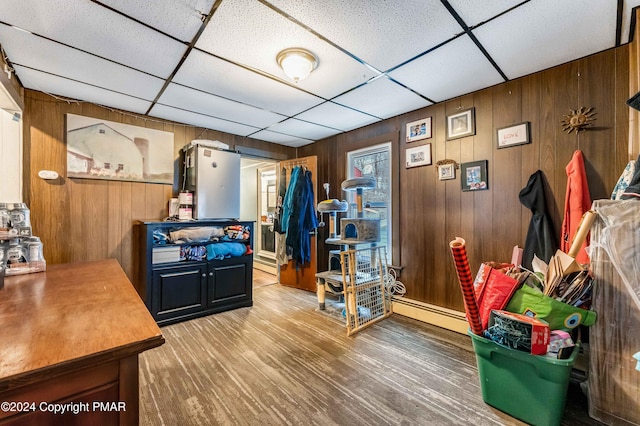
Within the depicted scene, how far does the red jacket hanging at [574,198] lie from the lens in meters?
1.99

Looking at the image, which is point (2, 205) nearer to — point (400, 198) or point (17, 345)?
point (17, 345)

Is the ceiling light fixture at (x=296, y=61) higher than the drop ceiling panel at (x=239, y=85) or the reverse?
the reverse

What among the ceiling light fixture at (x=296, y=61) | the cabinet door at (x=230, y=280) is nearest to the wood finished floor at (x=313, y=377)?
the cabinet door at (x=230, y=280)

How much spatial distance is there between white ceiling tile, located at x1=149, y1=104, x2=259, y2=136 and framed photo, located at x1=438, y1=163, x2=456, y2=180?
2.43 metres

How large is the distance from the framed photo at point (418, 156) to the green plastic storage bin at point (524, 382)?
1.91 metres

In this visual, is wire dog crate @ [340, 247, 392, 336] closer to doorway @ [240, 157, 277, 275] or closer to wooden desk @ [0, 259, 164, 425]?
wooden desk @ [0, 259, 164, 425]

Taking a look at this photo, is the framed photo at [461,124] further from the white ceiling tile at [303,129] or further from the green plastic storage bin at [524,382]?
the green plastic storage bin at [524,382]

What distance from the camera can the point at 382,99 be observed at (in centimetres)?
282

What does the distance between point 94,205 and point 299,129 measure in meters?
2.54

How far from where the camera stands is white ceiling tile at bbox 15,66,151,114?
2344 mm

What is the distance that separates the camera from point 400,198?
10.8ft

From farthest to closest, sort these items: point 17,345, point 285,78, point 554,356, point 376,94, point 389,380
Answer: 1. point 376,94
2. point 285,78
3. point 389,380
4. point 554,356
5. point 17,345

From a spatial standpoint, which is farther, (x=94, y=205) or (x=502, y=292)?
(x=94, y=205)

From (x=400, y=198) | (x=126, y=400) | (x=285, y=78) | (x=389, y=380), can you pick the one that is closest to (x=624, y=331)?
(x=389, y=380)
